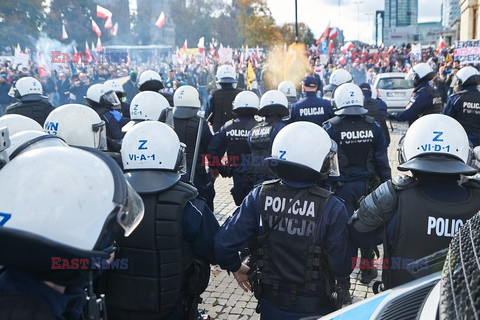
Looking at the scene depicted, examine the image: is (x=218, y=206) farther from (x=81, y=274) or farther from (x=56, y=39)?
(x=56, y=39)

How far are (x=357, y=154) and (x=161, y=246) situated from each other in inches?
119

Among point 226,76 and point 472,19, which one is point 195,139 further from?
Result: point 472,19

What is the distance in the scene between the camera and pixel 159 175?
3049 millimetres

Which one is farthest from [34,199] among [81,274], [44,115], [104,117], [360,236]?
[44,115]

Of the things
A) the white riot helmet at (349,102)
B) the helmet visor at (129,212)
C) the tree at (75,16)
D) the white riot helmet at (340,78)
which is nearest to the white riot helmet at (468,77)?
the white riot helmet at (340,78)

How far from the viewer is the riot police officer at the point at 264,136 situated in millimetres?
5508

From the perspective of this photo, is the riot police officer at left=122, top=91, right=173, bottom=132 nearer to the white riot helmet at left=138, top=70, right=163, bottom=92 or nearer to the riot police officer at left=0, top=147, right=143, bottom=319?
the white riot helmet at left=138, top=70, right=163, bottom=92

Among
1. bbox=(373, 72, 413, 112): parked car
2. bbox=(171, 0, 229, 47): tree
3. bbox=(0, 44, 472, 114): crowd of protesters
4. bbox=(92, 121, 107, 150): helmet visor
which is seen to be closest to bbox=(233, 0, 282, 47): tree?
bbox=(171, 0, 229, 47): tree

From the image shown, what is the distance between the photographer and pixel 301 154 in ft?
10.2

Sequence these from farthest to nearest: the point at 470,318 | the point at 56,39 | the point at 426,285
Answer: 1. the point at 56,39
2. the point at 426,285
3. the point at 470,318

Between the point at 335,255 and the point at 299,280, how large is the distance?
0.27m

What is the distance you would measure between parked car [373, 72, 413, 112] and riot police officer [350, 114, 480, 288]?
14.6m

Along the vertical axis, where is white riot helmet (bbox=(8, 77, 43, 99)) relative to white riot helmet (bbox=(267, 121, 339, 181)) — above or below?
above

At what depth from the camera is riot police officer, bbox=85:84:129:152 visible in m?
6.30
